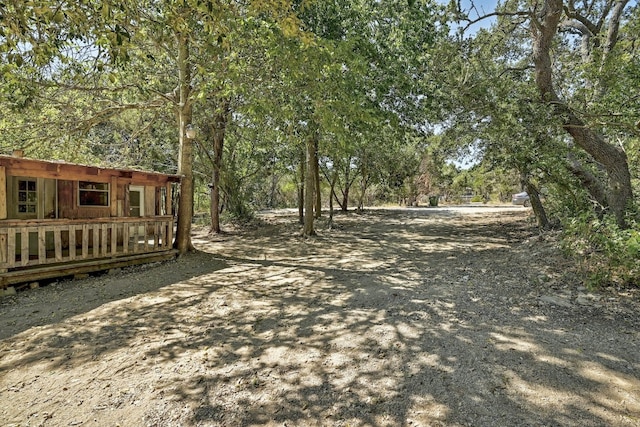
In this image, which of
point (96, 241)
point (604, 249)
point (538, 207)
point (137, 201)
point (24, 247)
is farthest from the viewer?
point (538, 207)

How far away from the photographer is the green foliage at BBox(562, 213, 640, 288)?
4312 mm

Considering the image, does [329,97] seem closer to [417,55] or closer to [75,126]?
[417,55]

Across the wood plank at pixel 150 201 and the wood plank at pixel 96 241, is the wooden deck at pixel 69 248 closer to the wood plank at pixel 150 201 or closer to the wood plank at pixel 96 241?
the wood plank at pixel 96 241

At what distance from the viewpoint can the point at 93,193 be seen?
8.35 m

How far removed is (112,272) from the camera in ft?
23.6

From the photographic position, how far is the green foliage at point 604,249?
14.1 ft

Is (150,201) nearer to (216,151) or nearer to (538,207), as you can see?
(216,151)

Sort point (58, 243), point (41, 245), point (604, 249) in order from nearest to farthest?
point (604, 249) < point (41, 245) < point (58, 243)

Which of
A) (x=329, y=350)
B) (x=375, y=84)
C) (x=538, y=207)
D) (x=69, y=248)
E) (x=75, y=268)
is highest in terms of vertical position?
(x=375, y=84)

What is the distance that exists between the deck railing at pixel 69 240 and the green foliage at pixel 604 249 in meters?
8.22

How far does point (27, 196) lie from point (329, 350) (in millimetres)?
7781

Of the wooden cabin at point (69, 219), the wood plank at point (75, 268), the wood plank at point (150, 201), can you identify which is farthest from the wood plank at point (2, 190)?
the wood plank at point (150, 201)

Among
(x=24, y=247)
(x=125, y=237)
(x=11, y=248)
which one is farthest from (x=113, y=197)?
(x=11, y=248)

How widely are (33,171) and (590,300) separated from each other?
29.1 feet
